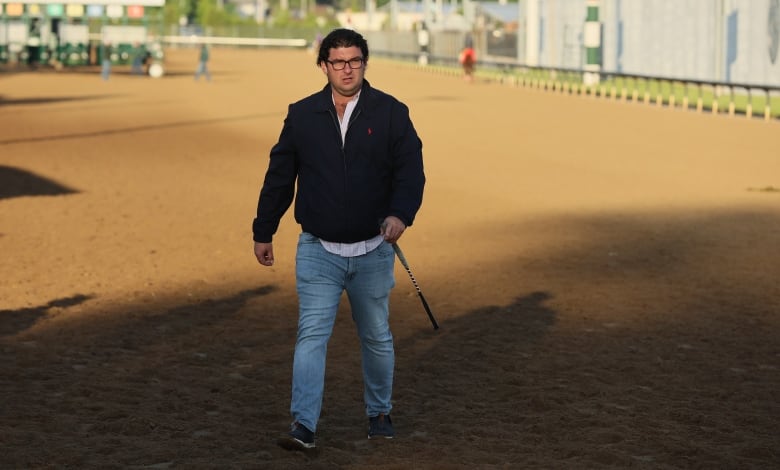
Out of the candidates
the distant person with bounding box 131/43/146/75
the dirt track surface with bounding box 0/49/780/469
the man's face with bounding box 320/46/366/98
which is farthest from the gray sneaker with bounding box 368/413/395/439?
the distant person with bounding box 131/43/146/75

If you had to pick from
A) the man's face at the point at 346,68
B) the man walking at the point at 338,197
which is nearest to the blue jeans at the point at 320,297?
the man walking at the point at 338,197

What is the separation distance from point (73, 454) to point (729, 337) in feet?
15.5

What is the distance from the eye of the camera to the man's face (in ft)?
20.4

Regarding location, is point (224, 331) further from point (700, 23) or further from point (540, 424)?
point (700, 23)

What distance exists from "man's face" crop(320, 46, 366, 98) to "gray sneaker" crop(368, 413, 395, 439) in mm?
1548

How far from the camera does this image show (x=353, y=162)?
6395 millimetres

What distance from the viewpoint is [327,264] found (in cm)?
646

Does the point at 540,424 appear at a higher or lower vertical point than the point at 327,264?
lower

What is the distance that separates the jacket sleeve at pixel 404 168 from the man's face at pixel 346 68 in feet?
0.77

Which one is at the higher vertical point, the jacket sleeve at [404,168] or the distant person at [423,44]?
the distant person at [423,44]

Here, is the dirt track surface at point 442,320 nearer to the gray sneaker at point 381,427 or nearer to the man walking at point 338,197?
the gray sneaker at point 381,427

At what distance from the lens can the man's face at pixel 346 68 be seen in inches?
245

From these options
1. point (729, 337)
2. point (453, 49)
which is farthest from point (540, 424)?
point (453, 49)

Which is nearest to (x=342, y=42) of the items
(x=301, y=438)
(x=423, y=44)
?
(x=301, y=438)
